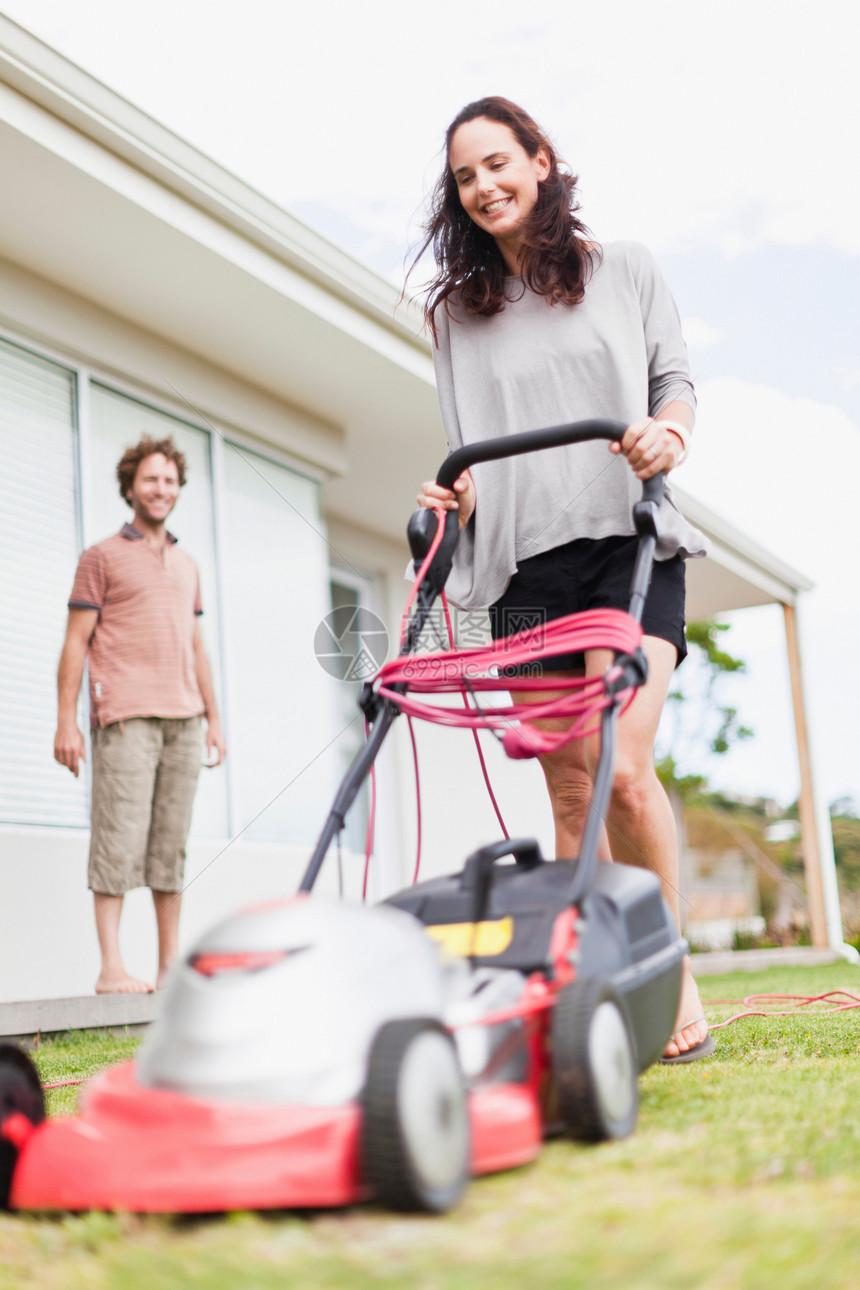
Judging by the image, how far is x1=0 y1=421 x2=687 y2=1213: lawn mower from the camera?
97 centimetres

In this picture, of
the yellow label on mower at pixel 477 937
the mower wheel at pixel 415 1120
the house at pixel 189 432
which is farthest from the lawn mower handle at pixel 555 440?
the house at pixel 189 432

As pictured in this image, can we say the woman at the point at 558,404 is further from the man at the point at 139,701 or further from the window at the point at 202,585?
the window at the point at 202,585

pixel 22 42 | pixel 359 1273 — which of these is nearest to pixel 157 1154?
pixel 359 1273

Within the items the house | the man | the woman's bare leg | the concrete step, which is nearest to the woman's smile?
the woman's bare leg

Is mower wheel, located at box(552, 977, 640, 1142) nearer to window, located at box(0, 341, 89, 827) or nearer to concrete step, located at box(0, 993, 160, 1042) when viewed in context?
concrete step, located at box(0, 993, 160, 1042)

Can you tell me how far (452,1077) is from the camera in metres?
1.02

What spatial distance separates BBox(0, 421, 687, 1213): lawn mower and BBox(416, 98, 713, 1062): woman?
0.47 meters

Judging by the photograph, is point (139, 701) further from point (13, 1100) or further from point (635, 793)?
point (13, 1100)

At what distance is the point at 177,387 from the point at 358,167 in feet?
13.3

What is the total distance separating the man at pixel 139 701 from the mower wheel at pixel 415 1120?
8.93 ft

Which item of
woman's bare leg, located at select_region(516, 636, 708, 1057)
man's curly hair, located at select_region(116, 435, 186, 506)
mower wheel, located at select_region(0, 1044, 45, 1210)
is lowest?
mower wheel, located at select_region(0, 1044, 45, 1210)

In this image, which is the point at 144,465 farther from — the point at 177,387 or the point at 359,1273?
the point at 359,1273

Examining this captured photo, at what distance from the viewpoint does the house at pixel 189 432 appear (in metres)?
3.85

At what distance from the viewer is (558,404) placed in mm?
2000
